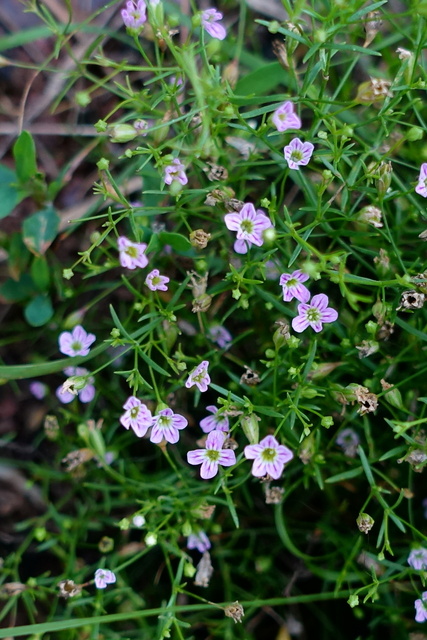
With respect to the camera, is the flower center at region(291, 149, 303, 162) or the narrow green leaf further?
the narrow green leaf

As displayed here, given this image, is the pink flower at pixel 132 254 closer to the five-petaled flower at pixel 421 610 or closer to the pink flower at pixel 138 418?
the pink flower at pixel 138 418

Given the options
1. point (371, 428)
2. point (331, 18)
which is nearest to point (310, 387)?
point (371, 428)

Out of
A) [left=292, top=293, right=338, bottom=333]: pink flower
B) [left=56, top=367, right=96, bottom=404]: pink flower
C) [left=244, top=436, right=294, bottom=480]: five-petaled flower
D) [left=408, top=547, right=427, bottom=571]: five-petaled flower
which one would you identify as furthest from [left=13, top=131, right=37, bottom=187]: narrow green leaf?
[left=408, top=547, right=427, bottom=571]: five-petaled flower

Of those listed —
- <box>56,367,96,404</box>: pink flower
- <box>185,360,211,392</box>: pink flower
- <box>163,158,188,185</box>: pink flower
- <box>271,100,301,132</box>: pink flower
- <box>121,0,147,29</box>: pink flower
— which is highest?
<box>121,0,147,29</box>: pink flower

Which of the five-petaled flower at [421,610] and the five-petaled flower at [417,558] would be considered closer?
the five-petaled flower at [421,610]

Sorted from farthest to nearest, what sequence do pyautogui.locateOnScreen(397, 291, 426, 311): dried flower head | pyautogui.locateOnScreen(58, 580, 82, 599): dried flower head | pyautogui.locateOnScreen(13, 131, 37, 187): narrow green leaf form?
pyautogui.locateOnScreen(13, 131, 37, 187): narrow green leaf < pyautogui.locateOnScreen(58, 580, 82, 599): dried flower head < pyautogui.locateOnScreen(397, 291, 426, 311): dried flower head

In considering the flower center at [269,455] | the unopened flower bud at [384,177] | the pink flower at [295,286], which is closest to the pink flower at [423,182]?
the unopened flower bud at [384,177]

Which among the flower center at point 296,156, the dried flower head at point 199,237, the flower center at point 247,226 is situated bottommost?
the dried flower head at point 199,237

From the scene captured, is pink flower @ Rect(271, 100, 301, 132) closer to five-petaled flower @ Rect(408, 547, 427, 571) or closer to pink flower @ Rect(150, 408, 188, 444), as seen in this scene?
pink flower @ Rect(150, 408, 188, 444)

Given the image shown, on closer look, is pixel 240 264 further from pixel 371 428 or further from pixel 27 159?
pixel 27 159
